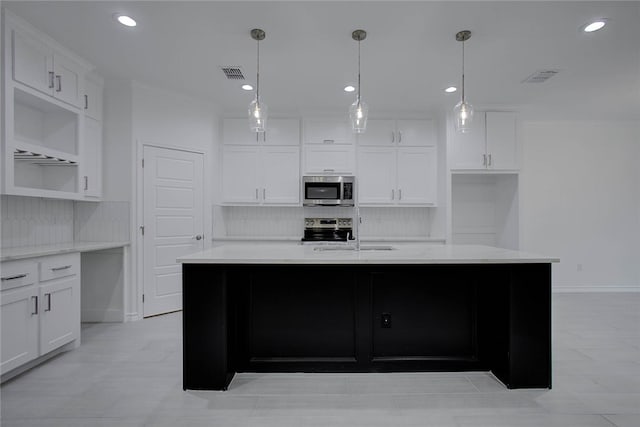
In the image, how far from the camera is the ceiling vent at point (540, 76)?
345cm

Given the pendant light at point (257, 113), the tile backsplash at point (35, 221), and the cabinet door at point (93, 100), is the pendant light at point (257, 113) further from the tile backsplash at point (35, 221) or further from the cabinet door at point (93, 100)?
the tile backsplash at point (35, 221)

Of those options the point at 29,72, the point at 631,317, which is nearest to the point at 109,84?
the point at 29,72

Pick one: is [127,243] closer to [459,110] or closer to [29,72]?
[29,72]

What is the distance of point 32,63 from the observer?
8.97ft

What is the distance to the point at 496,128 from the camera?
4.55m

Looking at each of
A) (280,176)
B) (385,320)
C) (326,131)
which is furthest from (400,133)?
(385,320)

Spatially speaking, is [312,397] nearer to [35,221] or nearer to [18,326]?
[18,326]

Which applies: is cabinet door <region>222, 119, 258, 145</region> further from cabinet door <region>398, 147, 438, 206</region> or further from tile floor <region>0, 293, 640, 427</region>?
tile floor <region>0, 293, 640, 427</region>

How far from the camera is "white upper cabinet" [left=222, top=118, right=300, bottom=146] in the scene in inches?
187

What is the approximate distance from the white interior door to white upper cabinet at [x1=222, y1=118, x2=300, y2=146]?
0.64 metres

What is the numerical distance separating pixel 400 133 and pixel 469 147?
0.95m

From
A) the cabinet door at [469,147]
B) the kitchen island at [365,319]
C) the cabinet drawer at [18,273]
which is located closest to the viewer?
the cabinet drawer at [18,273]

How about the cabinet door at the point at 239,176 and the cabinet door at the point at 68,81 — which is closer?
the cabinet door at the point at 68,81

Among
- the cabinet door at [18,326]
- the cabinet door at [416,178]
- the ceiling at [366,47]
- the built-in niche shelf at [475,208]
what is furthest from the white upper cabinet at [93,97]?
the built-in niche shelf at [475,208]
